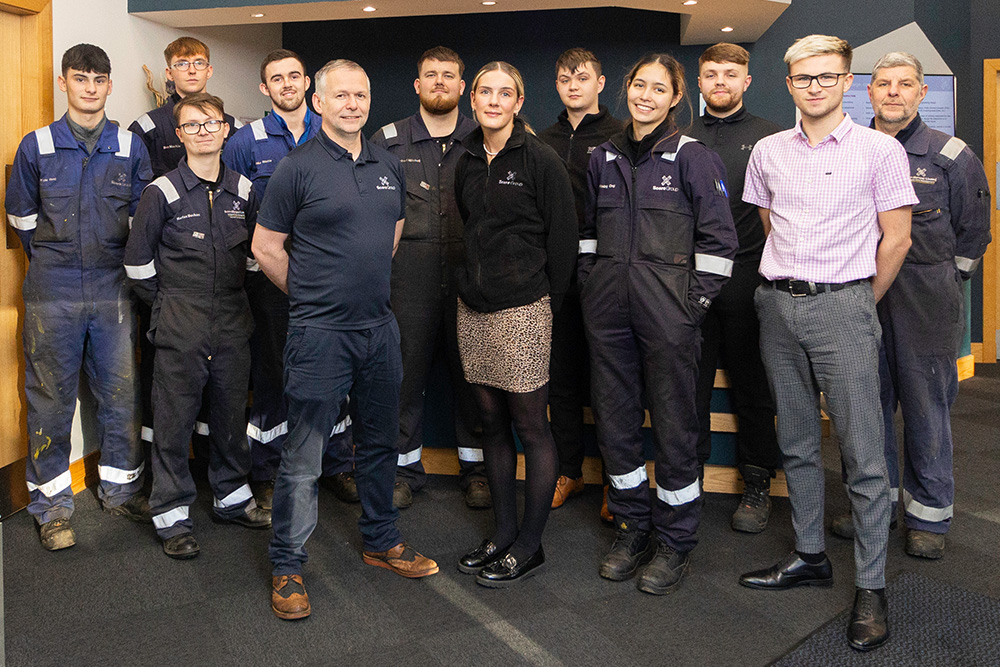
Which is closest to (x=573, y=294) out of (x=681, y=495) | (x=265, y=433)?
(x=681, y=495)

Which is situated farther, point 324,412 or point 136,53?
point 136,53

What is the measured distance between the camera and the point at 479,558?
2.85m

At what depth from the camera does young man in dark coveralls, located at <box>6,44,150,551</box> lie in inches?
124

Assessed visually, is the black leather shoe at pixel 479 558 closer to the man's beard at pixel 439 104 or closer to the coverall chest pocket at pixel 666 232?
the coverall chest pocket at pixel 666 232

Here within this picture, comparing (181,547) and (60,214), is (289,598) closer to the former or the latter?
(181,547)

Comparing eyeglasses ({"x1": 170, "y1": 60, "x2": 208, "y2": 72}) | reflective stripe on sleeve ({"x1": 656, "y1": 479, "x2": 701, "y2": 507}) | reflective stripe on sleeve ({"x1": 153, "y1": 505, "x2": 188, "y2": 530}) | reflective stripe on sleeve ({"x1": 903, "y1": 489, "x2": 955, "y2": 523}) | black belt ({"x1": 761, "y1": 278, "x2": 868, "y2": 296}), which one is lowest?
reflective stripe on sleeve ({"x1": 153, "y1": 505, "x2": 188, "y2": 530})

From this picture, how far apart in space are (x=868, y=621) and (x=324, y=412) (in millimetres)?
1733

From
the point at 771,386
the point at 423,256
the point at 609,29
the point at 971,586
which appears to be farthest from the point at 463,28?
the point at 971,586

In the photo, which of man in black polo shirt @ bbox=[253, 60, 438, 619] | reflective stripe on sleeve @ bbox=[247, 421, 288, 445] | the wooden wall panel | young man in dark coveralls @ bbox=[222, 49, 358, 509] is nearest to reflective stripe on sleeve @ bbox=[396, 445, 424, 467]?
young man in dark coveralls @ bbox=[222, 49, 358, 509]

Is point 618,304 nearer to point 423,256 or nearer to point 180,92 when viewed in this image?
point 423,256

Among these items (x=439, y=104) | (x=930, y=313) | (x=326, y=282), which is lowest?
(x=930, y=313)

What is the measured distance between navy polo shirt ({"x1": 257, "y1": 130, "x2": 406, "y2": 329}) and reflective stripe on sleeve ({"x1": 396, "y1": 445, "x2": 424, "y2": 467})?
113cm

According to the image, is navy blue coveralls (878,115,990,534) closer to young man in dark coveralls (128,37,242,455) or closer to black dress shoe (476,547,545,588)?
black dress shoe (476,547,545,588)

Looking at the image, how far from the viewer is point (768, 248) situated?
2.61m
